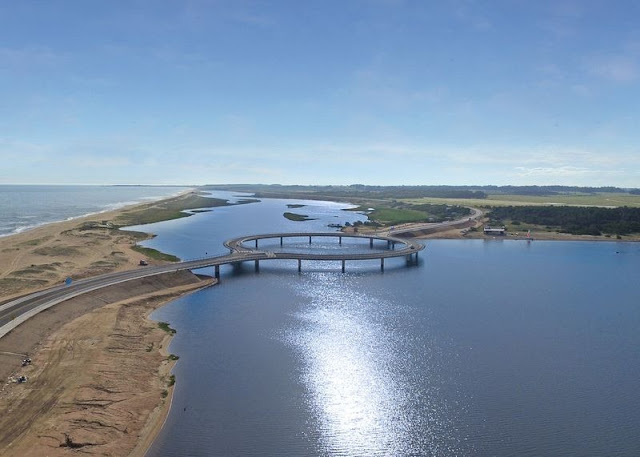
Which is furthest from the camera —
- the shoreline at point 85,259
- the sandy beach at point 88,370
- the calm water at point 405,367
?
the shoreline at point 85,259

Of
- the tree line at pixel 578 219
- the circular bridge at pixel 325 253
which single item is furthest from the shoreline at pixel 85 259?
the circular bridge at pixel 325 253

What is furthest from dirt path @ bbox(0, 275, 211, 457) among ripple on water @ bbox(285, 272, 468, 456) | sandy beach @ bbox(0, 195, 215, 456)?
ripple on water @ bbox(285, 272, 468, 456)

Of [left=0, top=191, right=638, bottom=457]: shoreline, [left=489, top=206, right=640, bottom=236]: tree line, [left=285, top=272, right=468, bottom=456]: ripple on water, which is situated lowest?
[left=285, top=272, right=468, bottom=456]: ripple on water

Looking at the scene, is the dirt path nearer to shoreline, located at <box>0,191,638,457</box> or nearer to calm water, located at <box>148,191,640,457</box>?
shoreline, located at <box>0,191,638,457</box>

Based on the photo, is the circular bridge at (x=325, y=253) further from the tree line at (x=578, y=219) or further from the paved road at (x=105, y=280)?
the tree line at (x=578, y=219)

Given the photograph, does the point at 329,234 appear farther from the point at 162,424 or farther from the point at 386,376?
the point at 162,424
